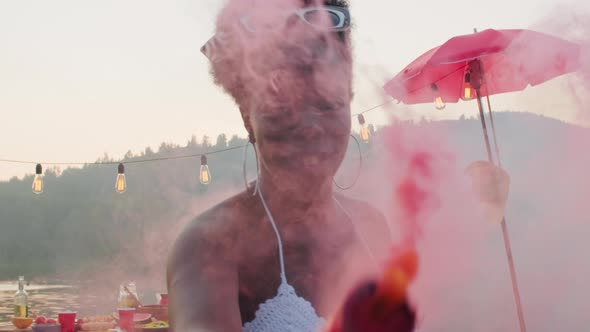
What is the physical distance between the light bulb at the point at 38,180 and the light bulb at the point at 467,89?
7.56m

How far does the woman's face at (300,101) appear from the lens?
1.73 metres

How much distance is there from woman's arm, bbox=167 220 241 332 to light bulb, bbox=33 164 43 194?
8978 mm

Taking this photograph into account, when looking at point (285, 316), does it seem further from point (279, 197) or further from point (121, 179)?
point (121, 179)

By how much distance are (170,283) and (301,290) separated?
1.42ft

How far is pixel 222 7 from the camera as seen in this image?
186cm

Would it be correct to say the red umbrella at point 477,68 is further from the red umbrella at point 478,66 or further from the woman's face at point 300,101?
the woman's face at point 300,101

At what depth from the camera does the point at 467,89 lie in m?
5.36

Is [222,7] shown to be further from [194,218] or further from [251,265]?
[251,265]

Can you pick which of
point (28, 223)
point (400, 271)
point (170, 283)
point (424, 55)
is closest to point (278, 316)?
point (170, 283)

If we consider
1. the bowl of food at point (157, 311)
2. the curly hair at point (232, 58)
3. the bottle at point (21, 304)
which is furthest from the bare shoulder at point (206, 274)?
the bottle at point (21, 304)

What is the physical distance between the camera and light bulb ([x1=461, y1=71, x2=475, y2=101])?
5168mm

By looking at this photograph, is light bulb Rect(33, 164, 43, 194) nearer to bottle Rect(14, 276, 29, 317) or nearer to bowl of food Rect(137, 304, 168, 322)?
bottle Rect(14, 276, 29, 317)

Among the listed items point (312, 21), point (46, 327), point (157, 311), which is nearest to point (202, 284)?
point (312, 21)

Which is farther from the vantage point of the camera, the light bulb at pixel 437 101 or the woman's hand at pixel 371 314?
the light bulb at pixel 437 101
